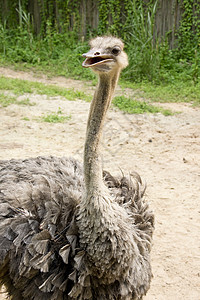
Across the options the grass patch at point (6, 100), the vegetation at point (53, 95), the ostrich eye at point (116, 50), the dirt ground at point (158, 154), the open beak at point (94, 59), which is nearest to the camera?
the open beak at point (94, 59)

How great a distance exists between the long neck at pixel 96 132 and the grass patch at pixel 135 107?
474cm

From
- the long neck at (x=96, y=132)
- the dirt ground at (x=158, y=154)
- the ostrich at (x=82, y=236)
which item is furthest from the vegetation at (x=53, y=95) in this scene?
the long neck at (x=96, y=132)

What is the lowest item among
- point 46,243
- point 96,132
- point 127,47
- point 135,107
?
point 135,107

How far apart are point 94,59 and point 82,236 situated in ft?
3.52

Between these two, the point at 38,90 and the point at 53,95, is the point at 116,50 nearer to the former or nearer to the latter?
the point at 53,95

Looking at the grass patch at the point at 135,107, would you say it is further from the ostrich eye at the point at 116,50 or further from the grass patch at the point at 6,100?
the ostrich eye at the point at 116,50

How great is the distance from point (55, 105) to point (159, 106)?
1.94m

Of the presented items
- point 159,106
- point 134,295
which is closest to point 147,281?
point 134,295

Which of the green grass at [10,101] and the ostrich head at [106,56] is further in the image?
the green grass at [10,101]

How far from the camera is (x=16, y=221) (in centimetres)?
262

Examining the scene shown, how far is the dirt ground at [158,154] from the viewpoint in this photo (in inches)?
139

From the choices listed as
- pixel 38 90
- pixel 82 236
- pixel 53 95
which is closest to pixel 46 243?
pixel 82 236

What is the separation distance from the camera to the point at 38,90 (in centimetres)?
783

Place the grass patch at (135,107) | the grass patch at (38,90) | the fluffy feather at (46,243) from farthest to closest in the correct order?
the grass patch at (38,90), the grass patch at (135,107), the fluffy feather at (46,243)
